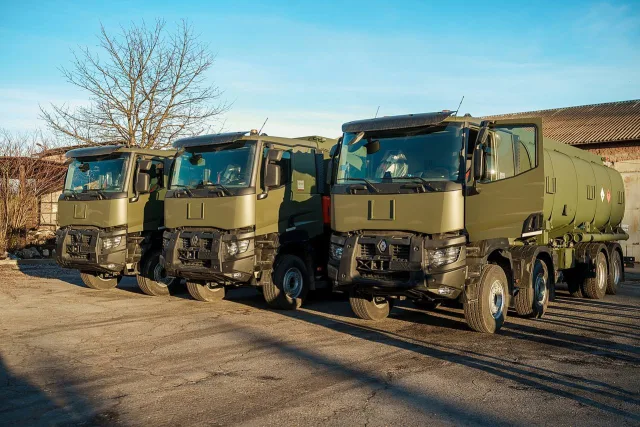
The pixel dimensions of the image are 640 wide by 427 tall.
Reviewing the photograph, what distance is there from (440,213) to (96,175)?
7.89 metres

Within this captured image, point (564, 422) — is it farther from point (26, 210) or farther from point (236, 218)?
point (26, 210)

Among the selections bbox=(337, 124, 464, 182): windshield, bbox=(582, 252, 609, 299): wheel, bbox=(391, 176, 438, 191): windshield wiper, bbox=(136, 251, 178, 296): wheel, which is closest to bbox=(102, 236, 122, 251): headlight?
bbox=(136, 251, 178, 296): wheel

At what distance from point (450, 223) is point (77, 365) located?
195 inches

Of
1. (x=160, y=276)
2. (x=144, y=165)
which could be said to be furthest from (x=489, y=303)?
(x=144, y=165)

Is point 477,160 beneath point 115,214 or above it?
above

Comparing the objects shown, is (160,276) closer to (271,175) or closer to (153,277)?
(153,277)

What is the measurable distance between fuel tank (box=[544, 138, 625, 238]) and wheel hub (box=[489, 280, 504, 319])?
6.37 feet

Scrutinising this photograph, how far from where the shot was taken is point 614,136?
26.2 metres

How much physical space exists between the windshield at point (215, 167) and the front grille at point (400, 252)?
122 inches

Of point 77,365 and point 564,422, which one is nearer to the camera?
point 564,422

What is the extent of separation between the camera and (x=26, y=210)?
881 inches

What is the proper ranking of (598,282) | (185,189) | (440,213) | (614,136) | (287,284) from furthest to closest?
(614,136)
(598,282)
(287,284)
(185,189)
(440,213)

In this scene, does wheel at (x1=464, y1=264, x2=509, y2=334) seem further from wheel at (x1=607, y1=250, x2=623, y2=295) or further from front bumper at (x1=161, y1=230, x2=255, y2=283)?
wheel at (x1=607, y1=250, x2=623, y2=295)

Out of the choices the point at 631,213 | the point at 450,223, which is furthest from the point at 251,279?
the point at 631,213
